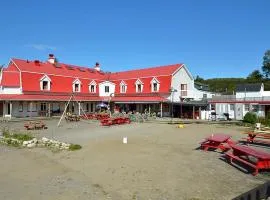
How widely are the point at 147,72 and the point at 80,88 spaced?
10.5 m

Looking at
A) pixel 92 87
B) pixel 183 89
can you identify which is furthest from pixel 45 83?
pixel 183 89

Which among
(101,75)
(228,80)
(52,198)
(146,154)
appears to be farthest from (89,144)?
(228,80)

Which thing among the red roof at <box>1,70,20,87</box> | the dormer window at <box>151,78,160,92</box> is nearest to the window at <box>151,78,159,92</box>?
the dormer window at <box>151,78,160,92</box>

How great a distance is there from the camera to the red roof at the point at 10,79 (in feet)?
135

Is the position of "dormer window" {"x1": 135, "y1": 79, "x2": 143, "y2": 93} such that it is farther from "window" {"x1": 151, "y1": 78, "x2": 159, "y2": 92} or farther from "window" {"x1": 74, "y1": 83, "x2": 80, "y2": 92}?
"window" {"x1": 74, "y1": 83, "x2": 80, "y2": 92}

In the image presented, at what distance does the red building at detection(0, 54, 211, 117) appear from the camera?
4172cm

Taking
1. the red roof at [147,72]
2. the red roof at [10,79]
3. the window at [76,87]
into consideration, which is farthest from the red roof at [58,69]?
the red roof at [147,72]

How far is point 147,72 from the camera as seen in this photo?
4988cm

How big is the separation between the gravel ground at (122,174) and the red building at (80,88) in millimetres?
26242

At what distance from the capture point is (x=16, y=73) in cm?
4241

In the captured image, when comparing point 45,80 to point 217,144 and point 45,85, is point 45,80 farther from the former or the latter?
point 217,144

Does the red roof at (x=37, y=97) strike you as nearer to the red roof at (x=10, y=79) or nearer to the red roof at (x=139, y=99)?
the red roof at (x=10, y=79)

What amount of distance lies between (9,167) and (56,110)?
111ft

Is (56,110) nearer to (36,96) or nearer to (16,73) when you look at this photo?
(36,96)
